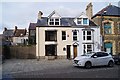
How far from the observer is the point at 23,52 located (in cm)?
4038

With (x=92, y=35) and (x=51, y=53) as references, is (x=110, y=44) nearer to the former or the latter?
(x=92, y=35)

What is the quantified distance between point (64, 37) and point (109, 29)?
339 inches

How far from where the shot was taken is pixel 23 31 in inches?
3182

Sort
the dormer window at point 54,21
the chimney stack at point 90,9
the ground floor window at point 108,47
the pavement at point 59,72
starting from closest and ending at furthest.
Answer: the pavement at point 59,72 → the dormer window at point 54,21 → the ground floor window at point 108,47 → the chimney stack at point 90,9

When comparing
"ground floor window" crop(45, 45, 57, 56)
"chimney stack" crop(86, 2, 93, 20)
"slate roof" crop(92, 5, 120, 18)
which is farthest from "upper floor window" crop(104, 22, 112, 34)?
"ground floor window" crop(45, 45, 57, 56)

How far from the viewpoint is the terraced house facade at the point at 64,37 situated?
3681 cm

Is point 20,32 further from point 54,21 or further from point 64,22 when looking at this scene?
point 54,21

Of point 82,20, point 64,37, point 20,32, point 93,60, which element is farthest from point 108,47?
point 20,32

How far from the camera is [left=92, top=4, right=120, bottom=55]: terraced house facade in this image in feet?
128

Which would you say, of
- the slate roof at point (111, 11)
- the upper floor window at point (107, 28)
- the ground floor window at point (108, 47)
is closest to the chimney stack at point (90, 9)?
the slate roof at point (111, 11)

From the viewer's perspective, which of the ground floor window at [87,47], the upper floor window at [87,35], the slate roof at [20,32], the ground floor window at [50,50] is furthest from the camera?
the slate roof at [20,32]

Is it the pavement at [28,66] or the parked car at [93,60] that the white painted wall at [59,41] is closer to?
the pavement at [28,66]

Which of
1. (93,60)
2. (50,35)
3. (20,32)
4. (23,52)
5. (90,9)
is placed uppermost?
(90,9)

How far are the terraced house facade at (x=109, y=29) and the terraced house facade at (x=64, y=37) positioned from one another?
57.2 inches
